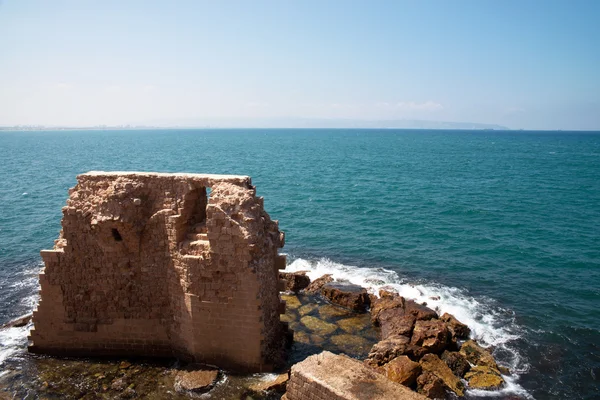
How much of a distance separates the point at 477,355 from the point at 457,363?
1211 mm

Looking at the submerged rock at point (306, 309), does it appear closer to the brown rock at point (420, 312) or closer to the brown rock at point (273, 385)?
the brown rock at point (420, 312)

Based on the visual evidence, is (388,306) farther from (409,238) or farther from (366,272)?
(409,238)

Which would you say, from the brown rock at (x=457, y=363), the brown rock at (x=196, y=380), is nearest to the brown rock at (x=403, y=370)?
the brown rock at (x=457, y=363)

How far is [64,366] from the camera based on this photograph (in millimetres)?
13711

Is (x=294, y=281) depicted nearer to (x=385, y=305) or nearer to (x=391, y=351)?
(x=385, y=305)

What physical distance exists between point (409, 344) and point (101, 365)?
393 inches

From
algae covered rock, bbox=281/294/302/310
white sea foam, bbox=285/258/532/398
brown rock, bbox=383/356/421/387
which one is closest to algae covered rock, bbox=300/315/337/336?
algae covered rock, bbox=281/294/302/310

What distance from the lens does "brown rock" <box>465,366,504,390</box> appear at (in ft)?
44.7

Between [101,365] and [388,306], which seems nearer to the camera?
[101,365]

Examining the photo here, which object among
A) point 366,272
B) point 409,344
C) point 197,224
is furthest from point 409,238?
point 197,224

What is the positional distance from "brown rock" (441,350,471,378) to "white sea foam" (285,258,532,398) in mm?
866

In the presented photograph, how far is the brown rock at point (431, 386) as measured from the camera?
12.7 metres

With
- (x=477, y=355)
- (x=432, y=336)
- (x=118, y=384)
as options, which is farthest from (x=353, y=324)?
(x=118, y=384)

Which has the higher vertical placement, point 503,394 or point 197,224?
point 197,224
